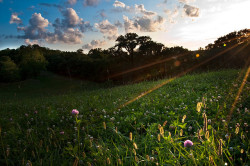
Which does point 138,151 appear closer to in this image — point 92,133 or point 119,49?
point 92,133

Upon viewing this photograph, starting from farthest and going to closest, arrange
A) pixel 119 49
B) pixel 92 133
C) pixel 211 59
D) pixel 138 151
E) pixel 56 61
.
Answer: pixel 56 61, pixel 119 49, pixel 211 59, pixel 92 133, pixel 138 151

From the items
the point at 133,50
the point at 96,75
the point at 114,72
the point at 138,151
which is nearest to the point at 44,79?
the point at 96,75

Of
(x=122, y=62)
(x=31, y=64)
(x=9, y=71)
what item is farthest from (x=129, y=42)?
(x=9, y=71)

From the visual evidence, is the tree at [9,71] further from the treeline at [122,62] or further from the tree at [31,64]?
the tree at [31,64]

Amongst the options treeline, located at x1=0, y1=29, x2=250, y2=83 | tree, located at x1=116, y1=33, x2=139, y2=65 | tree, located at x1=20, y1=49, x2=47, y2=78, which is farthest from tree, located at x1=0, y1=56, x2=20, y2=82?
tree, located at x1=116, y1=33, x2=139, y2=65

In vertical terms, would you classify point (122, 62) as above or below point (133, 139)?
above

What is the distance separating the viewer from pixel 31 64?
25.1 meters

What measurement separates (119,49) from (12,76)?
1635 cm

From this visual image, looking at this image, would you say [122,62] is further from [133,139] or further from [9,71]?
[133,139]

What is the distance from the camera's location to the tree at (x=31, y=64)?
25.1m

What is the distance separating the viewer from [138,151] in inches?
93.8

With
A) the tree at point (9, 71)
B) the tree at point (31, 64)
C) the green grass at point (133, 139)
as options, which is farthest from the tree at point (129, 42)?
the green grass at point (133, 139)

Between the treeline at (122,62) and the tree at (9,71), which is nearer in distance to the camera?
the treeline at (122,62)

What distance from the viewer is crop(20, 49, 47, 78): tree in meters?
25.1
